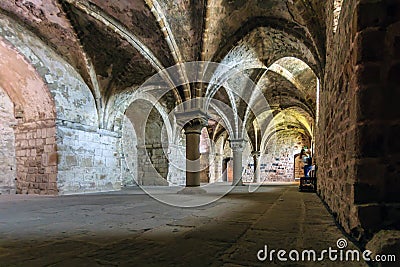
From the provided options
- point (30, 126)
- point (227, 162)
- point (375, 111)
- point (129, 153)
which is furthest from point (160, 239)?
point (227, 162)

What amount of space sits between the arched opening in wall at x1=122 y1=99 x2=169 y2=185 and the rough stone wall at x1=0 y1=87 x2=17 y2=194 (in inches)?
176

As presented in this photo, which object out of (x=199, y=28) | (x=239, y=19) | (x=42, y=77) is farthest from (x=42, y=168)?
(x=239, y=19)

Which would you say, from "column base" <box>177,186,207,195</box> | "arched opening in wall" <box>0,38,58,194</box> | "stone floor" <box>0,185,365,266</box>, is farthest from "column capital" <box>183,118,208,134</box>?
"stone floor" <box>0,185,365,266</box>

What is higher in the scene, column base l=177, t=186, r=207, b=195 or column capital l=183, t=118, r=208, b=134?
column capital l=183, t=118, r=208, b=134

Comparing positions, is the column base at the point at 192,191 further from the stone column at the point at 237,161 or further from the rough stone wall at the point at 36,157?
the stone column at the point at 237,161

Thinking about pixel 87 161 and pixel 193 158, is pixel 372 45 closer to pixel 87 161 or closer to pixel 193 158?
pixel 193 158

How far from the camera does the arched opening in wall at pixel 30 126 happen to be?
19.9 ft

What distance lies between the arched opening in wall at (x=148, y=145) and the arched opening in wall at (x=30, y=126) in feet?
14.7

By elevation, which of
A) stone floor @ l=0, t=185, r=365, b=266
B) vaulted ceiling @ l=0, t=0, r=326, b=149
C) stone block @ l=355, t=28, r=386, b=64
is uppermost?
vaulted ceiling @ l=0, t=0, r=326, b=149

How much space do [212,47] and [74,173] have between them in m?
4.90

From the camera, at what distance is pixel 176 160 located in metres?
11.8

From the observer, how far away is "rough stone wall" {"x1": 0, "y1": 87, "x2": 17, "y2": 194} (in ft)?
22.3

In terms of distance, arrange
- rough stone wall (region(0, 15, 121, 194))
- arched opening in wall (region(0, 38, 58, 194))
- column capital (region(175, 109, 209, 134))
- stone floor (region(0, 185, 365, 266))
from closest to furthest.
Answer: stone floor (region(0, 185, 365, 266)) → rough stone wall (region(0, 15, 121, 194)) → arched opening in wall (region(0, 38, 58, 194)) → column capital (region(175, 109, 209, 134))

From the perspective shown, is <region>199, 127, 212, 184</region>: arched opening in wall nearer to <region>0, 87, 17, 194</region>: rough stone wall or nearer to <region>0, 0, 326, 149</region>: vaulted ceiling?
<region>0, 0, 326, 149</region>: vaulted ceiling
